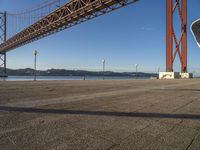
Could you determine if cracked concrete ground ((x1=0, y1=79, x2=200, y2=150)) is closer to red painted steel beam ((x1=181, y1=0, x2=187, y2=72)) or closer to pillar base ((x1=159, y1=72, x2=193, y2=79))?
pillar base ((x1=159, y1=72, x2=193, y2=79))

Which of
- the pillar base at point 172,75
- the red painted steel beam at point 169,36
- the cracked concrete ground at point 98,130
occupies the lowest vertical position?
the cracked concrete ground at point 98,130

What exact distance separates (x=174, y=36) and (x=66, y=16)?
67.6ft

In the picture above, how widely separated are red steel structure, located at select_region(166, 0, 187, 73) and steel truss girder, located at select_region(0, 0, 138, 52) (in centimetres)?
1582

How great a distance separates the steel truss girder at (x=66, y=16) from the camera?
24972 mm

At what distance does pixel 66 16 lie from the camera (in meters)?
29.3

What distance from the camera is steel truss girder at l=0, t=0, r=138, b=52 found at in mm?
24972

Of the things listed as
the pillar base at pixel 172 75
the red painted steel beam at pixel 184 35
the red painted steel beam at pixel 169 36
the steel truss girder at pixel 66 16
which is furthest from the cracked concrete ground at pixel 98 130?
the red painted steel beam at pixel 184 35

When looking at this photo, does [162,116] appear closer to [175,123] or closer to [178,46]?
[175,123]

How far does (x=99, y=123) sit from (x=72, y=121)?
472 millimetres

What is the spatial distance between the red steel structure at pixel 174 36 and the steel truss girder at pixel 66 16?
15.8m

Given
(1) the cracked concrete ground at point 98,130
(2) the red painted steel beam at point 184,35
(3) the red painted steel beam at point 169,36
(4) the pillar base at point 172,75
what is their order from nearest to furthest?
(1) the cracked concrete ground at point 98,130 < (4) the pillar base at point 172,75 < (3) the red painted steel beam at point 169,36 < (2) the red painted steel beam at point 184,35

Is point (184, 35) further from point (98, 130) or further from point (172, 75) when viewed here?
point (98, 130)

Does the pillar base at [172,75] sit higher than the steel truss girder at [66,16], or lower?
lower

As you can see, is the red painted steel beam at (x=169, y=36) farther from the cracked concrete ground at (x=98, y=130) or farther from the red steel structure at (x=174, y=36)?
the cracked concrete ground at (x=98, y=130)
